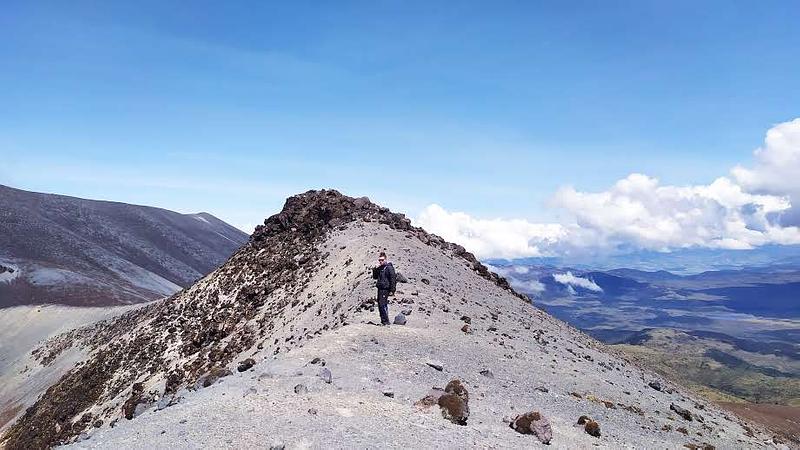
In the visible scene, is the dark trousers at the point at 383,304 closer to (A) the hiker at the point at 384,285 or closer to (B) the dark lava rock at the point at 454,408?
(A) the hiker at the point at 384,285

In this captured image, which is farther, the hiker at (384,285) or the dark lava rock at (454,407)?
the hiker at (384,285)

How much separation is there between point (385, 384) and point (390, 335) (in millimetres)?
5545

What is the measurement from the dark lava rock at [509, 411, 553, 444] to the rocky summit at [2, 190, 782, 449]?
0.18 ft

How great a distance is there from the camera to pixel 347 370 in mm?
21266

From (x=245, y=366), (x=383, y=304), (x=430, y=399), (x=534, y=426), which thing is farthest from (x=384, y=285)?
(x=534, y=426)

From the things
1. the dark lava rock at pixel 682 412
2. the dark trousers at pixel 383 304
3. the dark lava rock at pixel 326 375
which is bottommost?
the dark lava rock at pixel 682 412

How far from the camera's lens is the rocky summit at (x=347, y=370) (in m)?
17.0

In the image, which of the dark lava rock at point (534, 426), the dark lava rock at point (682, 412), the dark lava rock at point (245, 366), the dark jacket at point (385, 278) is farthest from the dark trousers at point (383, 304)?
the dark lava rock at point (682, 412)

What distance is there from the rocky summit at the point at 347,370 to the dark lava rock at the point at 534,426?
0.18ft

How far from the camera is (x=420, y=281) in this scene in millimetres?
38344

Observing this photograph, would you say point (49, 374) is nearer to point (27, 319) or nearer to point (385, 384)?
point (27, 319)

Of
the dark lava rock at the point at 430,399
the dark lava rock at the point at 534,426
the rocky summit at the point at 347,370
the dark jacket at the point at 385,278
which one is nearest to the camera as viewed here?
the rocky summit at the point at 347,370

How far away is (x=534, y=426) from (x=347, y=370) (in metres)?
6.93

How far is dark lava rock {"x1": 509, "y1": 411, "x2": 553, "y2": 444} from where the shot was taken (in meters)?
18.8
